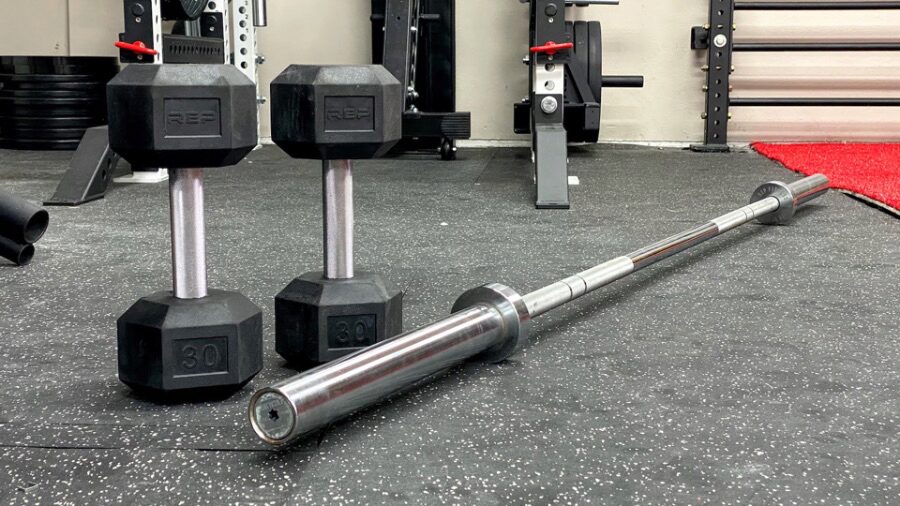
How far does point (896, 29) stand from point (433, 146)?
2.06 m

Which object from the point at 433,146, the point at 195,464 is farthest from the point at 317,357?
the point at 433,146

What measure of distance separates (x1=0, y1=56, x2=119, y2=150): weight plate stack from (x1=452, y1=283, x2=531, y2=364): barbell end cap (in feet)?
10.5

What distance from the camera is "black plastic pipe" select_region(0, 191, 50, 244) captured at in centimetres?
167

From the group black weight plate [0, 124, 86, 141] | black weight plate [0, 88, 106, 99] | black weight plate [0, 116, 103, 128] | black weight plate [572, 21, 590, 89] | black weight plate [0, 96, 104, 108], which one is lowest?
black weight plate [0, 124, 86, 141]

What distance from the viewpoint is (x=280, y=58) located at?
13.6 feet

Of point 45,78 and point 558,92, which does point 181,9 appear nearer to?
point 558,92

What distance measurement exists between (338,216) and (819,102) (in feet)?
11.2

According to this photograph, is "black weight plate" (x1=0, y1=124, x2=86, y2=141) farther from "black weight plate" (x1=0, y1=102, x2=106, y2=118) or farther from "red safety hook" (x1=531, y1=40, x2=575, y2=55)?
"red safety hook" (x1=531, y1=40, x2=575, y2=55)

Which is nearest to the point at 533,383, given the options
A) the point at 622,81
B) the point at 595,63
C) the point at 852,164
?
the point at 852,164

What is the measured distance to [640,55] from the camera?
3996 mm

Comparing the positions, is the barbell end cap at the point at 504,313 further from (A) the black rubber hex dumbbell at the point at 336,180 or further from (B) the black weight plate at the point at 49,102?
(B) the black weight plate at the point at 49,102

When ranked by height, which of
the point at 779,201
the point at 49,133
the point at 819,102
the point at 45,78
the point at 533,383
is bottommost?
the point at 533,383

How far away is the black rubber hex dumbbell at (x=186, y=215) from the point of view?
0.86 metres

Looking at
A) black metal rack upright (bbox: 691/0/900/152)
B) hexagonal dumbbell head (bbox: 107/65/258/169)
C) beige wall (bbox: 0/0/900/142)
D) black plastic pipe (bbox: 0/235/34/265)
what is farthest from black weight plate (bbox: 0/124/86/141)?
hexagonal dumbbell head (bbox: 107/65/258/169)
